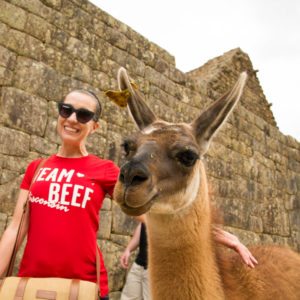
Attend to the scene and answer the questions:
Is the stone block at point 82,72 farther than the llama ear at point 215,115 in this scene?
Yes

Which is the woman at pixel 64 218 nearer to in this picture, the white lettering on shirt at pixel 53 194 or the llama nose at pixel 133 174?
the white lettering on shirt at pixel 53 194

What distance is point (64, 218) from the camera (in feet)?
6.53

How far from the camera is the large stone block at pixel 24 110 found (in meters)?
4.30

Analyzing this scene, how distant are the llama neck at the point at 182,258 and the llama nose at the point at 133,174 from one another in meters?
0.35

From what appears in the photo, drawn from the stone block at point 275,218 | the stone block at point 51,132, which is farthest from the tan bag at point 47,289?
the stone block at point 275,218

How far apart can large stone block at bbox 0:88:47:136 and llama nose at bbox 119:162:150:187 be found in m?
2.91

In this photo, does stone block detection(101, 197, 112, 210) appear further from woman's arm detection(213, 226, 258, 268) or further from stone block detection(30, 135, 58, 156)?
woman's arm detection(213, 226, 258, 268)

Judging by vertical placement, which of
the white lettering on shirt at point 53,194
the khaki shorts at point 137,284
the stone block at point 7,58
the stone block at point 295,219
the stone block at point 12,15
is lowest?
the khaki shorts at point 137,284

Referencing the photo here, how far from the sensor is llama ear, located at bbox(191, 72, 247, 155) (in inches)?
87.1

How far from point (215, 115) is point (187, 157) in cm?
35

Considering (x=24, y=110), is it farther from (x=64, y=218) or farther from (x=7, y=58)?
(x=64, y=218)

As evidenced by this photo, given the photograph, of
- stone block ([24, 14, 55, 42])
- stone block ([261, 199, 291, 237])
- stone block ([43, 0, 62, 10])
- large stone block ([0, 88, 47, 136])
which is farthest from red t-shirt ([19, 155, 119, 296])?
stone block ([261, 199, 291, 237])

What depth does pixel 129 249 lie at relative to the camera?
4.23m

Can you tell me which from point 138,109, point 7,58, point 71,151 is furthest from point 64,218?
point 7,58
